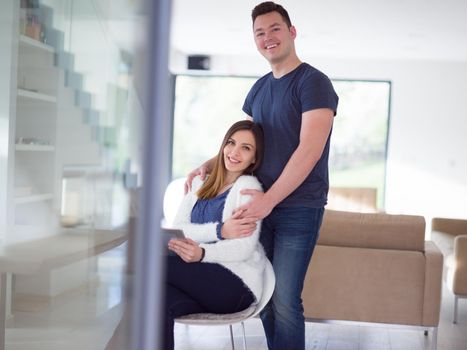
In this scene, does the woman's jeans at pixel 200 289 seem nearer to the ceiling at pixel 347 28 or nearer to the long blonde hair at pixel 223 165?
the long blonde hair at pixel 223 165

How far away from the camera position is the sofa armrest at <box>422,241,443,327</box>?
3.69 metres

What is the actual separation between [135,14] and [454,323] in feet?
13.5

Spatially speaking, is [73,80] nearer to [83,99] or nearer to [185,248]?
[83,99]

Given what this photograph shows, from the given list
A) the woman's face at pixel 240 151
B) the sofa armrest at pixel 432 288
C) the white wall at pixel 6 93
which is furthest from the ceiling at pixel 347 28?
the white wall at pixel 6 93

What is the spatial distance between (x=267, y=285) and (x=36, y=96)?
1.12 meters

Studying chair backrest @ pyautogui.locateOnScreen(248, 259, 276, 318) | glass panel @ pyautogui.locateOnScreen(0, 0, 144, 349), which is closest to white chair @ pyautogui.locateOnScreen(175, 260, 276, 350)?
chair backrest @ pyautogui.locateOnScreen(248, 259, 276, 318)

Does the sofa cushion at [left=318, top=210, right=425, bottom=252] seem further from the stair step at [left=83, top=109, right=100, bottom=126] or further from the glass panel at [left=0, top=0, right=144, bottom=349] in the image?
the stair step at [left=83, top=109, right=100, bottom=126]

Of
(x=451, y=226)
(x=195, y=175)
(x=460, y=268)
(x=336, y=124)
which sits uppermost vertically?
(x=336, y=124)

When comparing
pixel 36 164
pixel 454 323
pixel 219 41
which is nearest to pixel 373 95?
pixel 219 41

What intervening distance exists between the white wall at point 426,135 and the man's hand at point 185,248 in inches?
308

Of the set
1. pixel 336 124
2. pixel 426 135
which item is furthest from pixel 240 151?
pixel 336 124

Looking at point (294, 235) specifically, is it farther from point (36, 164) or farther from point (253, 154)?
point (36, 164)

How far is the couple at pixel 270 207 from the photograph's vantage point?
2.17 metres

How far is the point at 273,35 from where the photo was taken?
2223mm
